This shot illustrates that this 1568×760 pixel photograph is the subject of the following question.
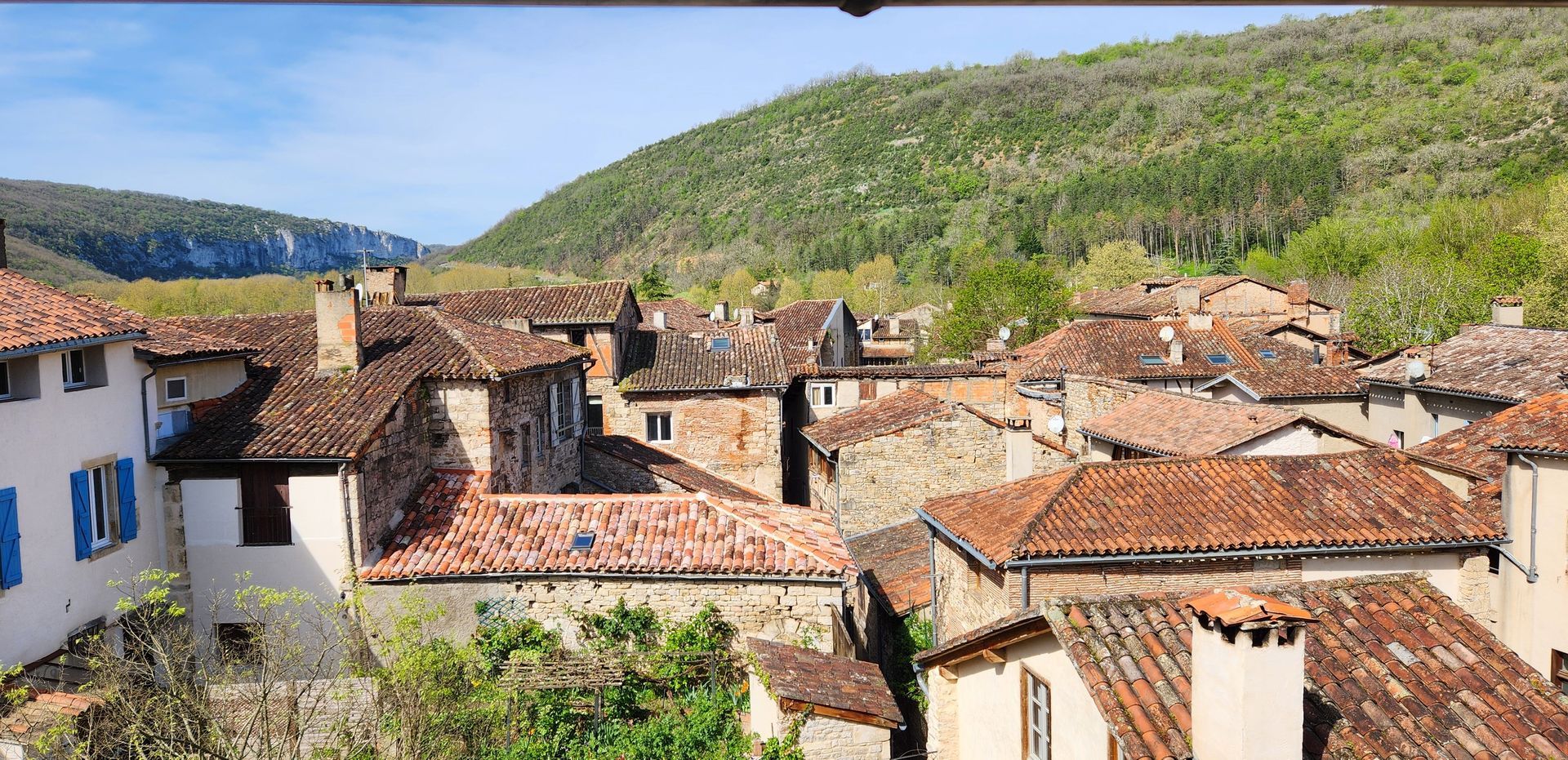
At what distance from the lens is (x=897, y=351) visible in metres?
57.9

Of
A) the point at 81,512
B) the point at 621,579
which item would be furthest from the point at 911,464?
the point at 81,512

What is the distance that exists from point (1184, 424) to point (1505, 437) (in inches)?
273

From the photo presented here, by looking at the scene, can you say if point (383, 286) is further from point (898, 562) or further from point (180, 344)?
point (898, 562)

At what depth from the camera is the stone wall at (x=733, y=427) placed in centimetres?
2847

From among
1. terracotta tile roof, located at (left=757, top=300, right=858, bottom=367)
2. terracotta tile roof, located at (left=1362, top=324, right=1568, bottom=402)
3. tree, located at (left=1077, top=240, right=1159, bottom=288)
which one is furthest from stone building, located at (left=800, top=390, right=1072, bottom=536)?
tree, located at (left=1077, top=240, right=1159, bottom=288)

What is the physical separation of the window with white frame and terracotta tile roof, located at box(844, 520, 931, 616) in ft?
38.6

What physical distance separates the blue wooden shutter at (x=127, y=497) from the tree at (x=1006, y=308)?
3673 cm

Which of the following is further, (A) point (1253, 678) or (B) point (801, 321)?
(B) point (801, 321)

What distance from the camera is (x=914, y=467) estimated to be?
23.3 m

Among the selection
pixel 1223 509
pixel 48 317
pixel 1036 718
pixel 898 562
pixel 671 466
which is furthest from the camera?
pixel 671 466

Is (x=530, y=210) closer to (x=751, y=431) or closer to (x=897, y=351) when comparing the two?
(x=897, y=351)

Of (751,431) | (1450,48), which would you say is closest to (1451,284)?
(751,431)

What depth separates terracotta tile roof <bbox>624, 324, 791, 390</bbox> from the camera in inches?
1117

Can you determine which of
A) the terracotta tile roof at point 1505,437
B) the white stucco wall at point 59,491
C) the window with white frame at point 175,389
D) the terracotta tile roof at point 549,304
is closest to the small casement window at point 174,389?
Answer: the window with white frame at point 175,389
